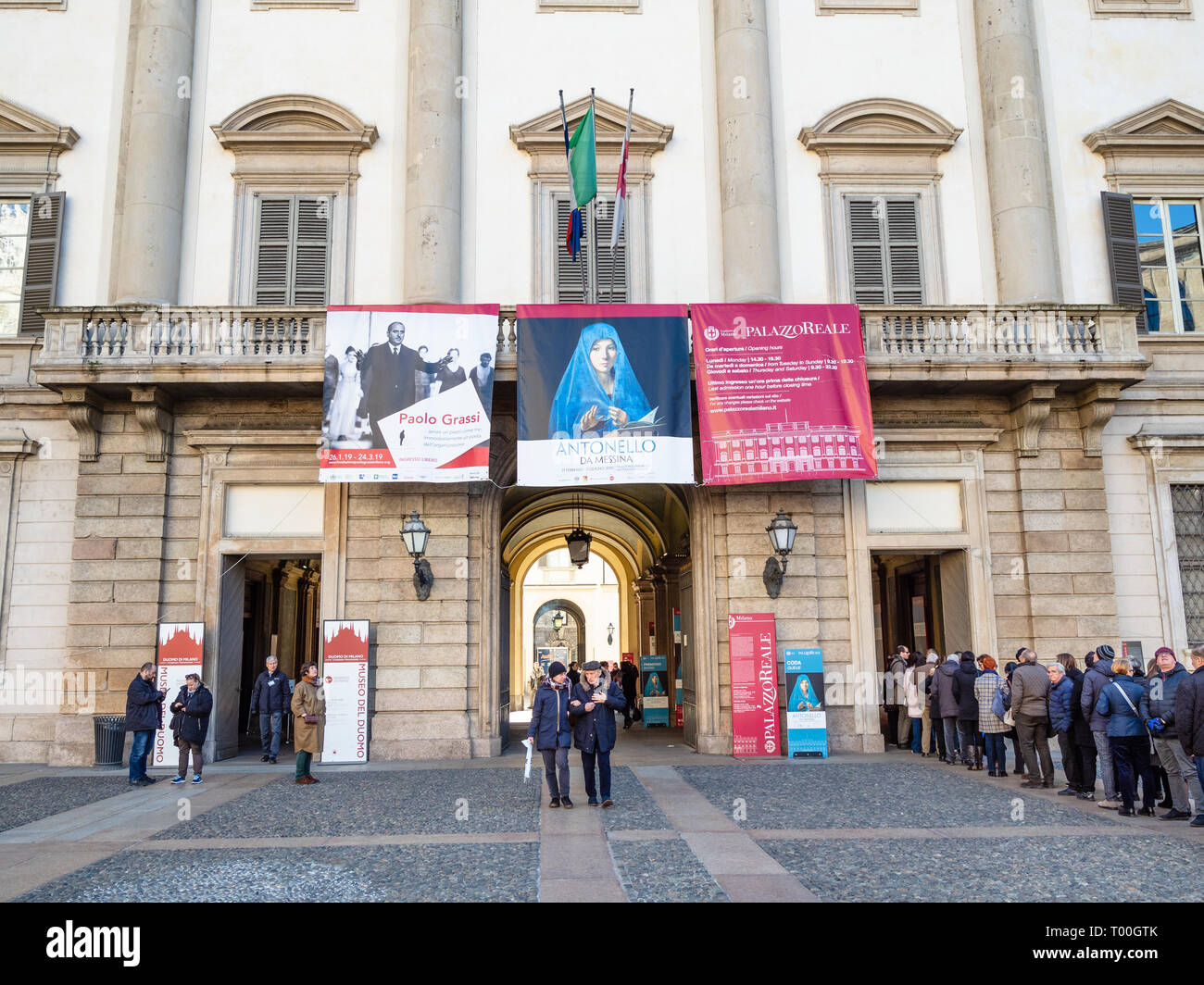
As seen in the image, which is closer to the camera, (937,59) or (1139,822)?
(1139,822)

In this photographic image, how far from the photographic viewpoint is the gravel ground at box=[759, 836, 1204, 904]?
272 inches

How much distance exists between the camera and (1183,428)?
17062 mm

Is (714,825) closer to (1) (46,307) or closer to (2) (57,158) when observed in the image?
(1) (46,307)

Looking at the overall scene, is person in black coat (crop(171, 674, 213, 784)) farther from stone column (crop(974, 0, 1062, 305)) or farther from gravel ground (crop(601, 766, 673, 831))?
stone column (crop(974, 0, 1062, 305))

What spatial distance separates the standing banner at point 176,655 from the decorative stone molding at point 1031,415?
13.6 metres

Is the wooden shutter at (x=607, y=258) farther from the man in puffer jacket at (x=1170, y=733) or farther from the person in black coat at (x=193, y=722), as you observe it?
the man in puffer jacket at (x=1170, y=733)

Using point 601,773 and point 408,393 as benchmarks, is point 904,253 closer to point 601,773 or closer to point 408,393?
point 408,393

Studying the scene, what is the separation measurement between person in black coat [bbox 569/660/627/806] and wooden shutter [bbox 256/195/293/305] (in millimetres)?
9952

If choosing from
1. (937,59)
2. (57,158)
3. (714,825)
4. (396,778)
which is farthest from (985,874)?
(57,158)

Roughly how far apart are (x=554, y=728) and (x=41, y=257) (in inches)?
508

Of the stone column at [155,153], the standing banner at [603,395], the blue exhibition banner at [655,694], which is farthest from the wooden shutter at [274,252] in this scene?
the blue exhibition banner at [655,694]

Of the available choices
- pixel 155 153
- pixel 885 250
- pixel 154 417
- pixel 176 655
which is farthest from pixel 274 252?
pixel 885 250

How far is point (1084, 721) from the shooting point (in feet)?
37.2
